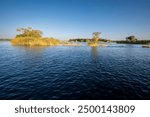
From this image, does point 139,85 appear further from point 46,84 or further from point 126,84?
point 46,84

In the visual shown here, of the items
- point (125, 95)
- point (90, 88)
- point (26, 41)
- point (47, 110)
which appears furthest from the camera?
point (26, 41)

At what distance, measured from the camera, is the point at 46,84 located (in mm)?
15227

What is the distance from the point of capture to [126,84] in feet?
51.0

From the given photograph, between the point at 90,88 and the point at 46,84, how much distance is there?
599 centimetres

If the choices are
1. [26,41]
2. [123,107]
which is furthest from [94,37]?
[123,107]

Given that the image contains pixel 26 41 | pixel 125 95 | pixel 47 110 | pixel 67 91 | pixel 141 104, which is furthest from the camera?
pixel 26 41

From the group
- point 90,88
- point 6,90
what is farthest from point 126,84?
point 6,90

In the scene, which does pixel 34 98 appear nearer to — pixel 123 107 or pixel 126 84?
pixel 123 107

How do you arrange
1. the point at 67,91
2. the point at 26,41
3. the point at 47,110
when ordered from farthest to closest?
the point at 26,41 → the point at 67,91 → the point at 47,110

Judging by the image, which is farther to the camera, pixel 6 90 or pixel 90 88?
pixel 90 88

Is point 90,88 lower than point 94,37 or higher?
lower

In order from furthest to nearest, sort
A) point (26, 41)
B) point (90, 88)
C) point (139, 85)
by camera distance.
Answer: point (26, 41), point (139, 85), point (90, 88)

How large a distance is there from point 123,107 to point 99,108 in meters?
2.03

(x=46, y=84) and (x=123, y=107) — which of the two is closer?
(x=123, y=107)
